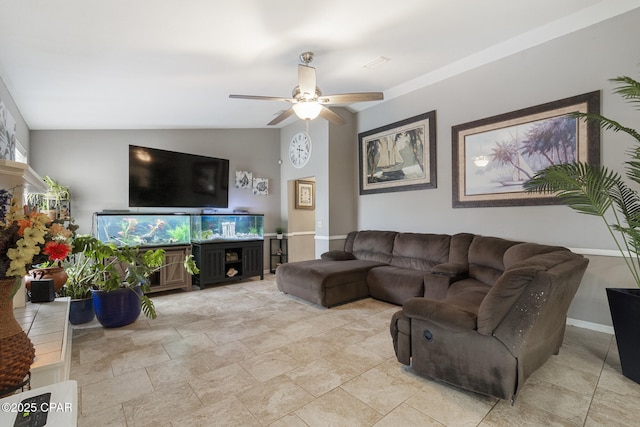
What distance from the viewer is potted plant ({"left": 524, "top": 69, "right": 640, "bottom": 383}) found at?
2.06m

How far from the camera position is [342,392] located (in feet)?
6.54

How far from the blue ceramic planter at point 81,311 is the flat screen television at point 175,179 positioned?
1.56 m

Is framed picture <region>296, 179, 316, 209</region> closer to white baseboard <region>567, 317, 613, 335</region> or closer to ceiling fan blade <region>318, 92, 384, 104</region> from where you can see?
ceiling fan blade <region>318, 92, 384, 104</region>

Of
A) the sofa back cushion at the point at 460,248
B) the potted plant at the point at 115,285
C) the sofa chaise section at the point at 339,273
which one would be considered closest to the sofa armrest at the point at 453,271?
the sofa back cushion at the point at 460,248

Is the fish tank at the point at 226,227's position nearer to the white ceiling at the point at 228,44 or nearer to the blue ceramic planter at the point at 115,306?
the blue ceramic planter at the point at 115,306

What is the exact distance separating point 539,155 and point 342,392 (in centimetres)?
325

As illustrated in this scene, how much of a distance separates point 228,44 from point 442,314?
3116 mm

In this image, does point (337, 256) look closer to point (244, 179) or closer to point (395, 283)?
point (395, 283)

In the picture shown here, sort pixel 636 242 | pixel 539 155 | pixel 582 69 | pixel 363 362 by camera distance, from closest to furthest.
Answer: pixel 636 242
pixel 363 362
pixel 582 69
pixel 539 155

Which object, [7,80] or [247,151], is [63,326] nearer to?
[7,80]

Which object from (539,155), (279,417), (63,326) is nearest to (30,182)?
(63,326)

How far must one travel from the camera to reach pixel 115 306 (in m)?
3.10

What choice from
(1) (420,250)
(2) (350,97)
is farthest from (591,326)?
(2) (350,97)

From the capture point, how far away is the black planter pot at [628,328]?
79.8 inches
